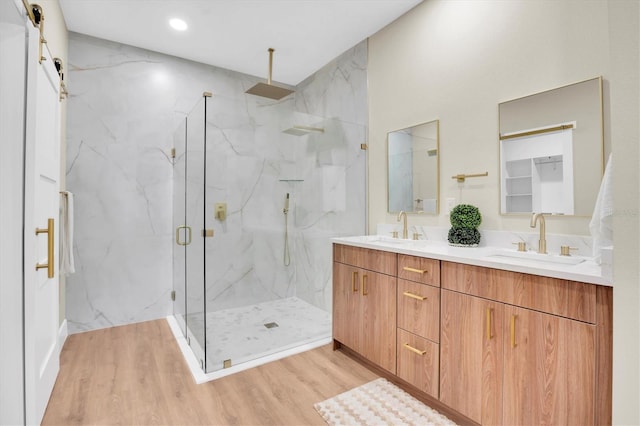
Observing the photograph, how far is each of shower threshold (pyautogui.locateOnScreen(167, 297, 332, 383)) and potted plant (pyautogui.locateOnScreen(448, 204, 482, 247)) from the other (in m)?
1.39

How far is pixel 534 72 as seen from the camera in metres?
1.80

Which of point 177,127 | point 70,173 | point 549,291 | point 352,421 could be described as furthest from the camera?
point 177,127

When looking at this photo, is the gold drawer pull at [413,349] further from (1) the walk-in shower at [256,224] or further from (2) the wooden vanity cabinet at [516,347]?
(1) the walk-in shower at [256,224]

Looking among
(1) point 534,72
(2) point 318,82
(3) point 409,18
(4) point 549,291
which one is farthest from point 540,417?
(2) point 318,82

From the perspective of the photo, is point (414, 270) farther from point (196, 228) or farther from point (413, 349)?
point (196, 228)

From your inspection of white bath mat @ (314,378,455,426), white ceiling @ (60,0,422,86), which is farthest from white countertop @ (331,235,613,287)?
white ceiling @ (60,0,422,86)

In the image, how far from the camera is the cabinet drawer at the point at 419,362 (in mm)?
1752

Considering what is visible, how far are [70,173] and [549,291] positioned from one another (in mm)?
3557

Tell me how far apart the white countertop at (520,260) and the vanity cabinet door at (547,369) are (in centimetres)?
18

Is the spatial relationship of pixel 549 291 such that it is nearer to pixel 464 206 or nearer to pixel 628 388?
pixel 628 388

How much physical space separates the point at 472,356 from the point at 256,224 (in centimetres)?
171

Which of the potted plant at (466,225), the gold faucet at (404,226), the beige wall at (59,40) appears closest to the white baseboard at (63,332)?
the beige wall at (59,40)

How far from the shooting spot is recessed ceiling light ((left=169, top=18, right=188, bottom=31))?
2.66 m

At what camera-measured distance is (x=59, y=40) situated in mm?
2443
